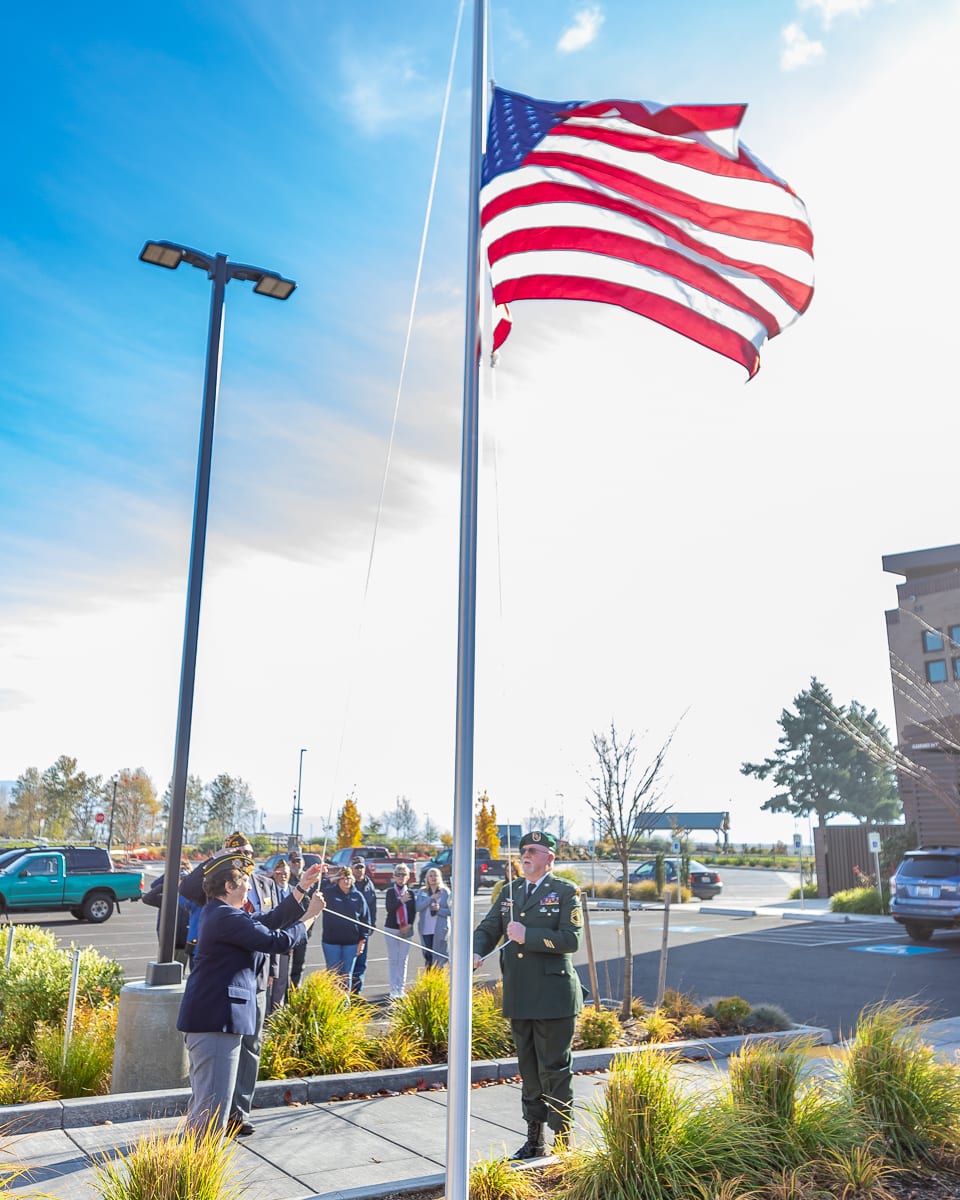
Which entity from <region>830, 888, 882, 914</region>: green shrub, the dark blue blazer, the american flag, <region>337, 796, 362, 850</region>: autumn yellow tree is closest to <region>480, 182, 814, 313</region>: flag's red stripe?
the american flag

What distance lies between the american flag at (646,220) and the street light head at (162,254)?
5143 millimetres

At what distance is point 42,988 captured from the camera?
8.50 meters

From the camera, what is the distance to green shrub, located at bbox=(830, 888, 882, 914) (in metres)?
29.8

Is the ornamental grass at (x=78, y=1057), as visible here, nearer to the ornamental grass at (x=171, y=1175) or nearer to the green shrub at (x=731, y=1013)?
the ornamental grass at (x=171, y=1175)

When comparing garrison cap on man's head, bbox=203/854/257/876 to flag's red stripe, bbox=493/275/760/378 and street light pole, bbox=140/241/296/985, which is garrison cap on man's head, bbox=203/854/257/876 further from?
flag's red stripe, bbox=493/275/760/378

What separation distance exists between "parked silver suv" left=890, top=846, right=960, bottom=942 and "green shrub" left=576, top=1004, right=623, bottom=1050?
48.8 ft

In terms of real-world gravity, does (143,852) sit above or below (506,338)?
below

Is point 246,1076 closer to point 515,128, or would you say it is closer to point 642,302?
point 642,302

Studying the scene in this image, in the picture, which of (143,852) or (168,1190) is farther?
(143,852)

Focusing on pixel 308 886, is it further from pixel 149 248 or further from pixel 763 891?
pixel 763 891

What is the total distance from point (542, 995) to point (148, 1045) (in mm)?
3205

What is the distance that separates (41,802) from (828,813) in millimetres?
64679

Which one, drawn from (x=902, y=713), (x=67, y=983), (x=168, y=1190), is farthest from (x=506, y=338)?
(x=902, y=713)

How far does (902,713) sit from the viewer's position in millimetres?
34969
